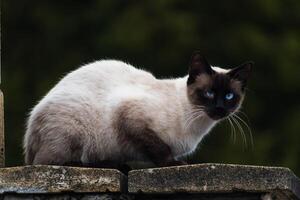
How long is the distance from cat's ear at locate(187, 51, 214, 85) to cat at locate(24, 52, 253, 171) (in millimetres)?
23

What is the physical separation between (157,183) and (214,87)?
2.04 m

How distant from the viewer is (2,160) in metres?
7.60

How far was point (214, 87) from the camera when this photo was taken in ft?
28.9

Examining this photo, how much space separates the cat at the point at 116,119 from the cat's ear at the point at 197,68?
23mm

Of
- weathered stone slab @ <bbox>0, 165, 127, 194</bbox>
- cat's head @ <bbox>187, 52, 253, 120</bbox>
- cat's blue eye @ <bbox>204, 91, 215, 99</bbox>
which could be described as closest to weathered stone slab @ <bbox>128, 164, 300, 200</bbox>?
weathered stone slab @ <bbox>0, 165, 127, 194</bbox>

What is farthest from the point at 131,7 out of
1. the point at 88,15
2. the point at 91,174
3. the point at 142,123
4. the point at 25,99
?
the point at 91,174

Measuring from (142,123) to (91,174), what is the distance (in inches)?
56.8

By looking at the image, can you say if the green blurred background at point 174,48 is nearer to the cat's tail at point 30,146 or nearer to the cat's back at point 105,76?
the cat's back at point 105,76

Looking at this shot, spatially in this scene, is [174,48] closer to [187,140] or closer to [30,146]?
[187,140]

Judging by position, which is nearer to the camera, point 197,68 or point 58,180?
point 58,180

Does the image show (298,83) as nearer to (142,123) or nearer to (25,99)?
(25,99)

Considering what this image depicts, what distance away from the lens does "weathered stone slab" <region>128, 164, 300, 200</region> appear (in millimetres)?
6801


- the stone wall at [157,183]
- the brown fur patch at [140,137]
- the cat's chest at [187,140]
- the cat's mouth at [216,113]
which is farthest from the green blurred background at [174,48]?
the stone wall at [157,183]

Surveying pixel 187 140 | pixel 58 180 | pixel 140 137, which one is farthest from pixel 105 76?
pixel 58 180
